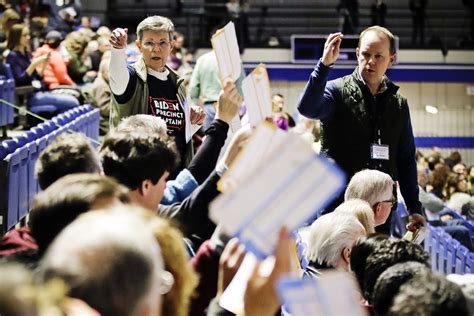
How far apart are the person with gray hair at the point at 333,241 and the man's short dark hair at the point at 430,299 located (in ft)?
3.83

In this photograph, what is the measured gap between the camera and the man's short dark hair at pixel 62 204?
189 cm

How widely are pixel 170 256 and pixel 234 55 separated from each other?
69 centimetres

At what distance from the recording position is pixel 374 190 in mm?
3766

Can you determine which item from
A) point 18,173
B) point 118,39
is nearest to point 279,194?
point 118,39

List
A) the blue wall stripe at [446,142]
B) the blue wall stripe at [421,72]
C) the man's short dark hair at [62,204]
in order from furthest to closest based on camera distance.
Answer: the blue wall stripe at [421,72]
the blue wall stripe at [446,142]
the man's short dark hair at [62,204]

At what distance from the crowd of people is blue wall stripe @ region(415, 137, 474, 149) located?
33.6 feet

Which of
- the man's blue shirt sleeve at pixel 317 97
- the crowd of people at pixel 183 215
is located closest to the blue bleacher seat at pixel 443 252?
the crowd of people at pixel 183 215

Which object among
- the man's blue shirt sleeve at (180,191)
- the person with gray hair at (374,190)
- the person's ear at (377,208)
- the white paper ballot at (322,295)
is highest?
the white paper ballot at (322,295)

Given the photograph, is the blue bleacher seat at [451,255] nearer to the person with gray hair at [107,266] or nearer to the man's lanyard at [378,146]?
the man's lanyard at [378,146]

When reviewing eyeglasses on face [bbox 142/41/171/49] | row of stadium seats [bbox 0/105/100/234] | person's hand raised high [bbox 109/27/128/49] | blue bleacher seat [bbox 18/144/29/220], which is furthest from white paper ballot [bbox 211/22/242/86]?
blue bleacher seat [bbox 18/144/29/220]

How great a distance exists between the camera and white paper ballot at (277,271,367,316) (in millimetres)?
1469

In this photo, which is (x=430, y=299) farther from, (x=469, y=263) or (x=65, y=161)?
(x=469, y=263)

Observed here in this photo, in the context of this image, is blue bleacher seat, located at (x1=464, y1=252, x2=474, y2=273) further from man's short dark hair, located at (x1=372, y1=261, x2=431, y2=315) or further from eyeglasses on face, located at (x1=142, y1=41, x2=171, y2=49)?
man's short dark hair, located at (x1=372, y1=261, x2=431, y2=315)

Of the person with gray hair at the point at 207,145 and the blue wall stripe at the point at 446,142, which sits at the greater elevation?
the person with gray hair at the point at 207,145
